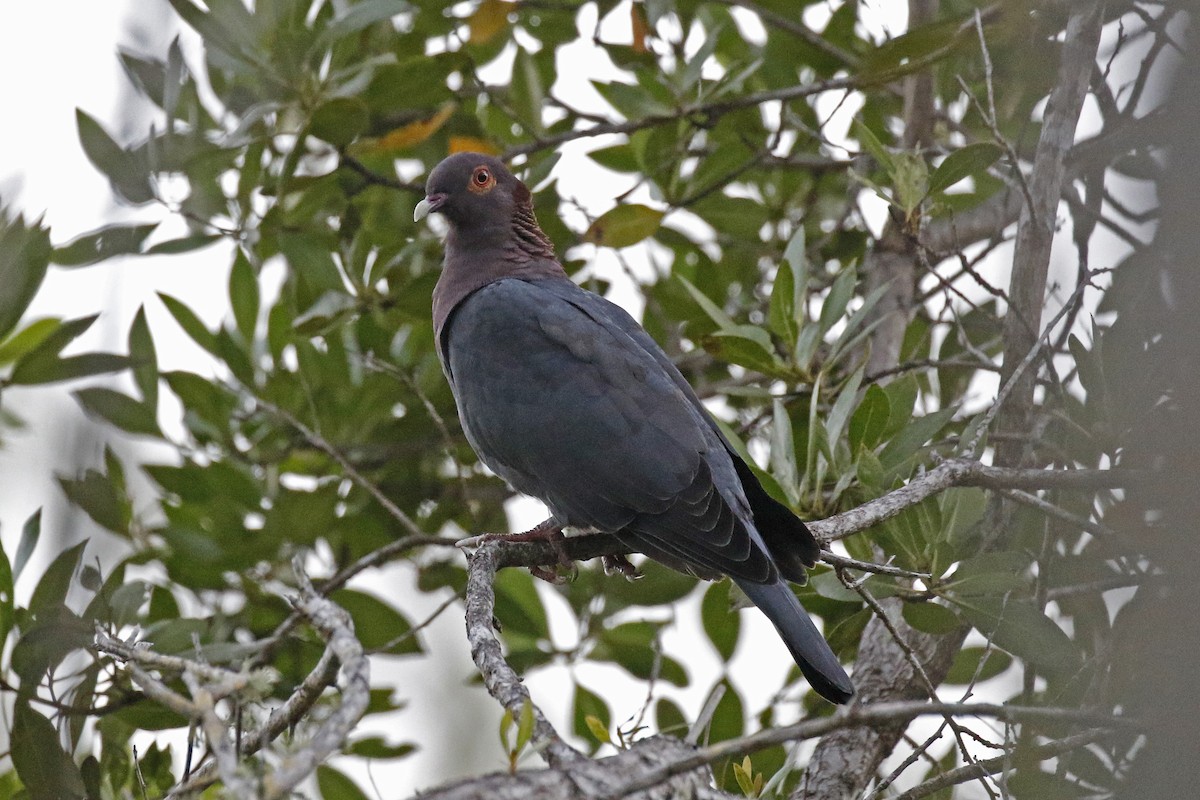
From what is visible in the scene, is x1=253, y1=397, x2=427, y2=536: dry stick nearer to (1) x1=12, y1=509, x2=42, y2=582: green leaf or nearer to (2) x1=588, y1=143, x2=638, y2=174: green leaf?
(1) x1=12, y1=509, x2=42, y2=582: green leaf

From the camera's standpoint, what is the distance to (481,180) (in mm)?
4203

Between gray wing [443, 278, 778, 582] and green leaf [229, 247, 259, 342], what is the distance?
1.03m

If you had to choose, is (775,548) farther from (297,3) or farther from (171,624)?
(297,3)

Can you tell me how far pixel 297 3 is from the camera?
13.1 ft

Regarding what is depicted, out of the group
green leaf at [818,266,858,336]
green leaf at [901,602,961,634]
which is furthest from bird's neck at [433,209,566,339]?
green leaf at [901,602,961,634]

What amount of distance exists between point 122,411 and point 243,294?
624 millimetres

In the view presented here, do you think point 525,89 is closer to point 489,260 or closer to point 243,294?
point 489,260

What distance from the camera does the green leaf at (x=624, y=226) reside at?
4.08 metres

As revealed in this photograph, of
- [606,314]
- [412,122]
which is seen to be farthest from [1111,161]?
[412,122]

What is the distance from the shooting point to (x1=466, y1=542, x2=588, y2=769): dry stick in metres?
1.90

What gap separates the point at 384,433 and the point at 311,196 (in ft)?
3.12

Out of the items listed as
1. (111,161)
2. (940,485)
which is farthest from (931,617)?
(111,161)

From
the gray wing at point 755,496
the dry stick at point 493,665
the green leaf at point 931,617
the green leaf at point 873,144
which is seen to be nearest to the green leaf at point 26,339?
the gray wing at point 755,496

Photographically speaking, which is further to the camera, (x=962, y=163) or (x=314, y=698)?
(x=962, y=163)
